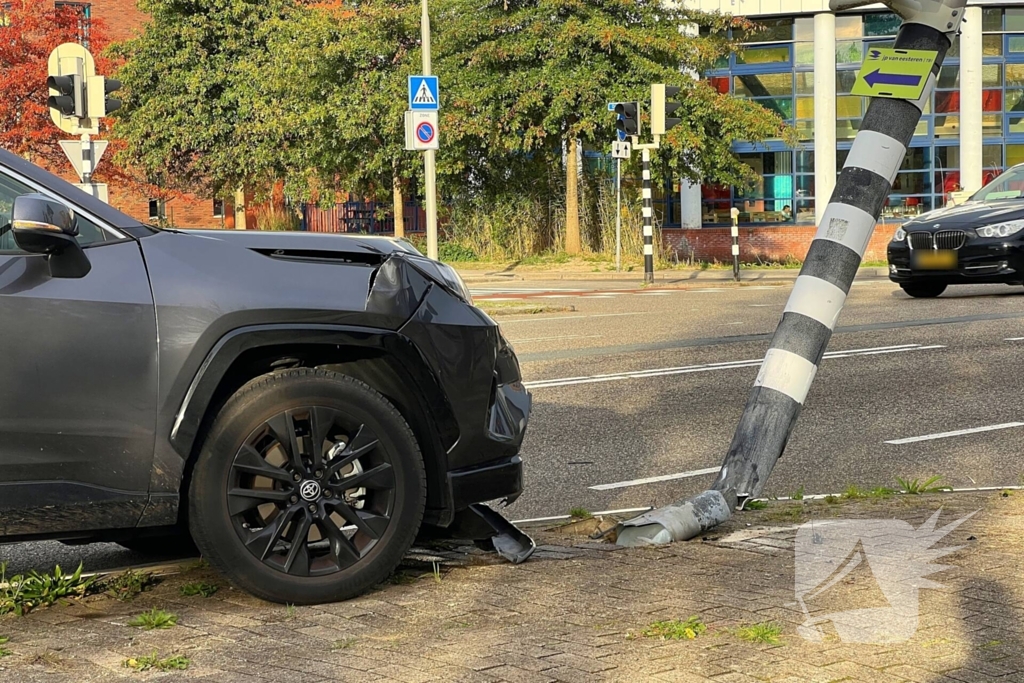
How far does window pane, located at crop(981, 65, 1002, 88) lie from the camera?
38.7 meters

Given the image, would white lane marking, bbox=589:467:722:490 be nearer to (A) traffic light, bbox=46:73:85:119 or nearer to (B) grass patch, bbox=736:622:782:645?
(B) grass patch, bbox=736:622:782:645

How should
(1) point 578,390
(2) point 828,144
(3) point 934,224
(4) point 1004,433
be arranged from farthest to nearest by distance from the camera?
(2) point 828,144, (3) point 934,224, (1) point 578,390, (4) point 1004,433

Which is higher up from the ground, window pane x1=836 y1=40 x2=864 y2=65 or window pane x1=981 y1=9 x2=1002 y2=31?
window pane x1=981 y1=9 x2=1002 y2=31

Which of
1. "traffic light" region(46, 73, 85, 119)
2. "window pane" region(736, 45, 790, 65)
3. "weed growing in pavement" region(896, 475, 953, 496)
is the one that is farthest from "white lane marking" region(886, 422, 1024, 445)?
"window pane" region(736, 45, 790, 65)

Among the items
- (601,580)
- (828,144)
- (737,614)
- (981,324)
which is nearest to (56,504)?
(601,580)

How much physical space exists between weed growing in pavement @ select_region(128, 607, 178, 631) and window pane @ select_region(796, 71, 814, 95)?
36.7m

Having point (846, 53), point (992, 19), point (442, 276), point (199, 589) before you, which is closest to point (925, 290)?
point (442, 276)

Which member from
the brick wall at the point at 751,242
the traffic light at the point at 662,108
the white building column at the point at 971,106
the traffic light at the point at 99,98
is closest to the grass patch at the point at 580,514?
the traffic light at the point at 99,98

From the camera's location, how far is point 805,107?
39.1 meters

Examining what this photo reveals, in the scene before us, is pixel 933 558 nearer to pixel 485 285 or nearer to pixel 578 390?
pixel 578 390

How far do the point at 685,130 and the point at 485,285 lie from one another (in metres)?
6.84

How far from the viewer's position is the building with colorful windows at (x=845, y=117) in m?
38.4

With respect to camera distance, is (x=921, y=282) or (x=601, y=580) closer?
(x=601, y=580)

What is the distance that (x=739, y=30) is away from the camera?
38719 mm
